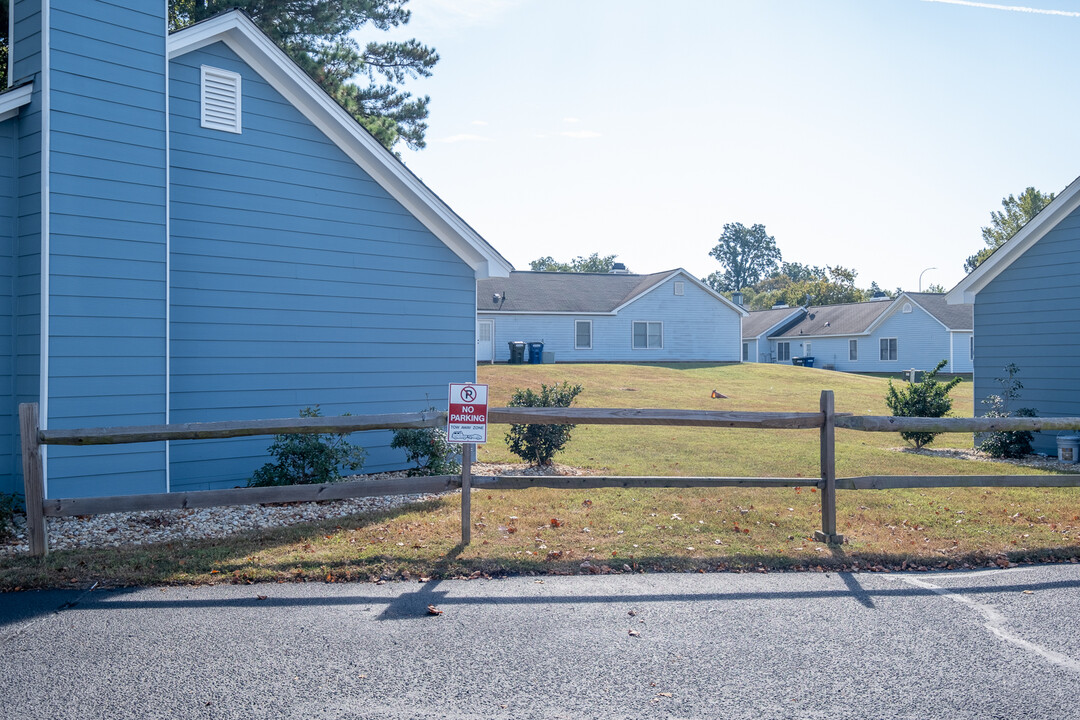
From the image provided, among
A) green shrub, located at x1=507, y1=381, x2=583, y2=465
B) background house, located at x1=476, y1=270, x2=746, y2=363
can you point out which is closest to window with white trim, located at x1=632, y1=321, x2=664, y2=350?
background house, located at x1=476, y1=270, x2=746, y2=363

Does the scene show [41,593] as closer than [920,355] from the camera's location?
Yes

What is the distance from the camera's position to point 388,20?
24.3 meters

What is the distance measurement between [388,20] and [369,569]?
21.5 metres

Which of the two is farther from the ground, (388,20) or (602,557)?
(388,20)

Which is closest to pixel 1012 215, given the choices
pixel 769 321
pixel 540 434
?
pixel 769 321

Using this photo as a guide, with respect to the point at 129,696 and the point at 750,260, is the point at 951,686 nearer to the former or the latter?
the point at 129,696

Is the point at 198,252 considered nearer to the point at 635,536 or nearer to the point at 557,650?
the point at 635,536

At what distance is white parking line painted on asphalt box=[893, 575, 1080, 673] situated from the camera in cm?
483

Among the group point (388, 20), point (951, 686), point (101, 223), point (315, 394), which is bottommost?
point (951, 686)

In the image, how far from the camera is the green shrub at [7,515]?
788cm

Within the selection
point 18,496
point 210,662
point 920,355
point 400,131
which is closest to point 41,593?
point 210,662

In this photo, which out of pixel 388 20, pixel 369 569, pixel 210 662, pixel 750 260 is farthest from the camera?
pixel 750 260

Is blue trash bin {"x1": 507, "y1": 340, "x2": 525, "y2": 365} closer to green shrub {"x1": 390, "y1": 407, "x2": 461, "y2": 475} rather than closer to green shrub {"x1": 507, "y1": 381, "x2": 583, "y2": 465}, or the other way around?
green shrub {"x1": 507, "y1": 381, "x2": 583, "y2": 465}

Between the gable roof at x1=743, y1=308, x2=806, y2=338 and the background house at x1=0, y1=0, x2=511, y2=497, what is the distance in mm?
48518
